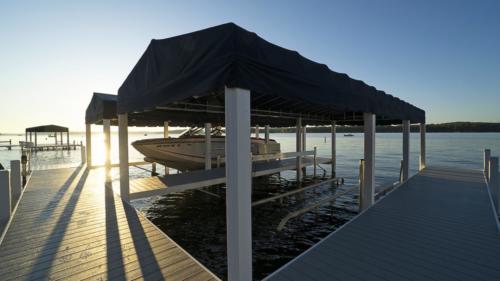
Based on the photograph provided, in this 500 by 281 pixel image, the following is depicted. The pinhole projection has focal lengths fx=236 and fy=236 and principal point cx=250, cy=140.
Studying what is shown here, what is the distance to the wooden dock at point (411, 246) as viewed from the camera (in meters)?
3.52

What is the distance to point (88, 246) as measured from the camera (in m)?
4.45

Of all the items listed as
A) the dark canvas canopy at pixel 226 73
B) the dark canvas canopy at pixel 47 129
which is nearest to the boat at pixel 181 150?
the dark canvas canopy at pixel 226 73

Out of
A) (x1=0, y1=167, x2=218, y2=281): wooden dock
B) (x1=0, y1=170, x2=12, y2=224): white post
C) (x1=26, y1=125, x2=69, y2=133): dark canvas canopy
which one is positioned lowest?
(x1=0, y1=167, x2=218, y2=281): wooden dock

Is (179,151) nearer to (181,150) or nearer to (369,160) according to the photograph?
(181,150)

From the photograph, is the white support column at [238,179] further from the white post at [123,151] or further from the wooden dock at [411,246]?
the white post at [123,151]

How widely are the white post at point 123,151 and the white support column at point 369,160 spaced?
24.1 ft

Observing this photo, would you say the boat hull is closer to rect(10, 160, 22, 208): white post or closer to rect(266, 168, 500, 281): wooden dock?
rect(10, 160, 22, 208): white post

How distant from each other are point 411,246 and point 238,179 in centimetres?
367

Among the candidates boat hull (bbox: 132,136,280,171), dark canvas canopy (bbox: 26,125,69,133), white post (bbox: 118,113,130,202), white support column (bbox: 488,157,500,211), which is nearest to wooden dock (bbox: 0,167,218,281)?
white post (bbox: 118,113,130,202)

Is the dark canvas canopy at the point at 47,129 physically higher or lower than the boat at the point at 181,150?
higher

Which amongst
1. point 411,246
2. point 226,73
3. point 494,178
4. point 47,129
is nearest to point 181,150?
point 226,73

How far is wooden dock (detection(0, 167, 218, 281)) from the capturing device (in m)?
3.61

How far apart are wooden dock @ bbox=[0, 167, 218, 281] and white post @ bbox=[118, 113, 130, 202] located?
1.23 ft

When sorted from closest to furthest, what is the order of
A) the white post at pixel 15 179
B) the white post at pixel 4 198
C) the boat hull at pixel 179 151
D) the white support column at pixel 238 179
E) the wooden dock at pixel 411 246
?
the white support column at pixel 238 179 → the wooden dock at pixel 411 246 → the white post at pixel 4 198 → the white post at pixel 15 179 → the boat hull at pixel 179 151
